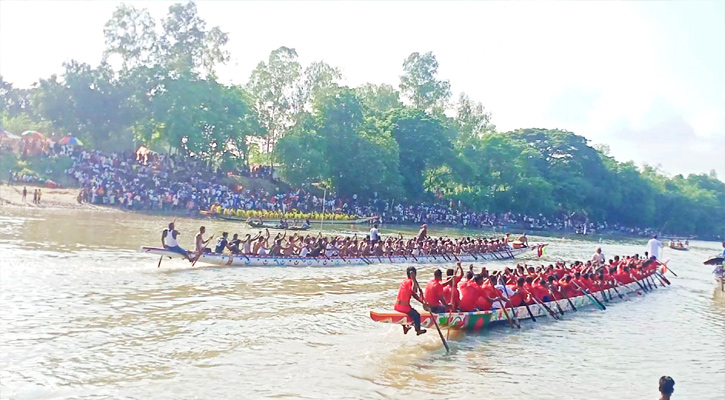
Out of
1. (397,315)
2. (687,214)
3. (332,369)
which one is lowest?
(332,369)

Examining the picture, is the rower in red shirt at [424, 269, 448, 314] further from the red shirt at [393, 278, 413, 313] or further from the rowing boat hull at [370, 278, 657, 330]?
the red shirt at [393, 278, 413, 313]

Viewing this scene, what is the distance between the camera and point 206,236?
28.7 m

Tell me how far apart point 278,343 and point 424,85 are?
190 feet

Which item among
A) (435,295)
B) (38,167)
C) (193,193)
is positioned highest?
(38,167)

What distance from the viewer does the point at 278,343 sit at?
11531mm

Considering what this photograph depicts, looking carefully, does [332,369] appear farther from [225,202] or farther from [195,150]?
[195,150]

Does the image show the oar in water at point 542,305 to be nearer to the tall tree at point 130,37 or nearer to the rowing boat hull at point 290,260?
the rowing boat hull at point 290,260

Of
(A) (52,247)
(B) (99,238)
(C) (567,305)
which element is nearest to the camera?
(C) (567,305)

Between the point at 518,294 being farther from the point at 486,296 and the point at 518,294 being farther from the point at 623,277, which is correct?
the point at 623,277

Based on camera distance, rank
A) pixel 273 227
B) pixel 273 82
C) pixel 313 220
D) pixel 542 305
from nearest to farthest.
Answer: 1. pixel 542 305
2. pixel 273 227
3. pixel 313 220
4. pixel 273 82

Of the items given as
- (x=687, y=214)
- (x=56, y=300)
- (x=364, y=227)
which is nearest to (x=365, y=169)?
(x=364, y=227)

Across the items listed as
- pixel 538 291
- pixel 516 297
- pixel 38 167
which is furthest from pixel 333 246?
pixel 38 167

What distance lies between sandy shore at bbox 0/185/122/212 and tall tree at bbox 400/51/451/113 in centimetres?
3818

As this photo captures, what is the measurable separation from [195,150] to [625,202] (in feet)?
167
